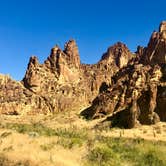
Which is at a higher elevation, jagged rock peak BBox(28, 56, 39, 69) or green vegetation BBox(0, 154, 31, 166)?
jagged rock peak BBox(28, 56, 39, 69)

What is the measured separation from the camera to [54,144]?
23.4 m

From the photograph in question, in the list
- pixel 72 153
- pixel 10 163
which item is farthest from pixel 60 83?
pixel 10 163

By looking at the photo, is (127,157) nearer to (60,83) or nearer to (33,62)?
(60,83)

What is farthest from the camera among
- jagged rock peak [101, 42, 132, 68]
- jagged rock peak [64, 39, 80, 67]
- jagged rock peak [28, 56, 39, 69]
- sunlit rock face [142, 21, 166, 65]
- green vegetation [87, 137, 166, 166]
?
jagged rock peak [101, 42, 132, 68]

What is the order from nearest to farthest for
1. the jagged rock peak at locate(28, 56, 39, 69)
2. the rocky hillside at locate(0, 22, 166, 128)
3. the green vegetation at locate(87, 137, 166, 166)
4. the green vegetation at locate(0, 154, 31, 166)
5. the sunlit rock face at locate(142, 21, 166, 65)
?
the green vegetation at locate(0, 154, 31, 166), the green vegetation at locate(87, 137, 166, 166), the rocky hillside at locate(0, 22, 166, 128), the sunlit rock face at locate(142, 21, 166, 65), the jagged rock peak at locate(28, 56, 39, 69)

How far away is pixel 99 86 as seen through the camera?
110m

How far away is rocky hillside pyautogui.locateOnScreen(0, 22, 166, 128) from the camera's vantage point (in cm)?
5853

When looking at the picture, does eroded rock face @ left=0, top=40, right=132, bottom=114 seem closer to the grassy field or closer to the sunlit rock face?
the sunlit rock face

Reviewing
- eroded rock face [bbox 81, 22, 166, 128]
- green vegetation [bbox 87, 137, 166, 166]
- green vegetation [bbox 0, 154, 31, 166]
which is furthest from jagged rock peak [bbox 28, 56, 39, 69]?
green vegetation [bbox 0, 154, 31, 166]

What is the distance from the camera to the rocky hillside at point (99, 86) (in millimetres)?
58531

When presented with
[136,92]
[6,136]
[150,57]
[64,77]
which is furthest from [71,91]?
[6,136]

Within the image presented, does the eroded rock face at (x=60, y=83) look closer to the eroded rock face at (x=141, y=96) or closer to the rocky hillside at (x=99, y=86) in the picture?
the rocky hillside at (x=99, y=86)

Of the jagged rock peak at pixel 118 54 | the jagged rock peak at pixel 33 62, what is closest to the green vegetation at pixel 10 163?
the jagged rock peak at pixel 33 62

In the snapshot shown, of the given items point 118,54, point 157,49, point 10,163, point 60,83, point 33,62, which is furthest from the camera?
point 118,54
